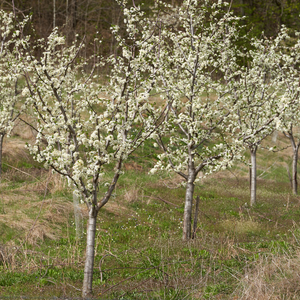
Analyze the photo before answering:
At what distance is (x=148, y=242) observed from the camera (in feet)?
31.7

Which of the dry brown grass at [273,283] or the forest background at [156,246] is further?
the forest background at [156,246]

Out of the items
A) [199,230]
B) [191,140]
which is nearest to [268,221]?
[199,230]

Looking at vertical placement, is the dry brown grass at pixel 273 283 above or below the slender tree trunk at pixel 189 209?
below

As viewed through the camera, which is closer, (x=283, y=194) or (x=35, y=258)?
(x=35, y=258)

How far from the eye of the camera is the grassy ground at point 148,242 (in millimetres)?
6465

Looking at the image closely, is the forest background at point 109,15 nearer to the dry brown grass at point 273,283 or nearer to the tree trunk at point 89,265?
the tree trunk at point 89,265

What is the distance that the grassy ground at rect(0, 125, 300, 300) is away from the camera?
6.46 meters

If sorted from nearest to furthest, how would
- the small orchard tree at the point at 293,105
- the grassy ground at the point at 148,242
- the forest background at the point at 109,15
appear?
1. the grassy ground at the point at 148,242
2. the small orchard tree at the point at 293,105
3. the forest background at the point at 109,15

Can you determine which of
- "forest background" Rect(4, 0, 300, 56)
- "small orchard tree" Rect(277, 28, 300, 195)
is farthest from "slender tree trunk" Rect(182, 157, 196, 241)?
"forest background" Rect(4, 0, 300, 56)

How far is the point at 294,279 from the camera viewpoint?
245 inches

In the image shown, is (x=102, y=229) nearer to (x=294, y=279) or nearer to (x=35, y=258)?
(x=35, y=258)

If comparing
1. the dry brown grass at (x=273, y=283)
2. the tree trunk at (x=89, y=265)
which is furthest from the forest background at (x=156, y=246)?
the tree trunk at (x=89, y=265)

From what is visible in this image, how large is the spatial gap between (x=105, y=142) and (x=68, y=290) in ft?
8.85

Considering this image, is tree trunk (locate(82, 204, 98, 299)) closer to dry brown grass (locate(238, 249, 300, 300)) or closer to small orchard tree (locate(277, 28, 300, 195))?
dry brown grass (locate(238, 249, 300, 300))
